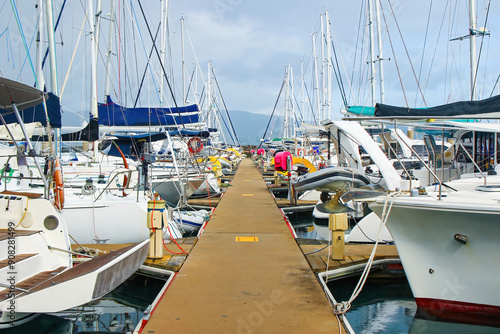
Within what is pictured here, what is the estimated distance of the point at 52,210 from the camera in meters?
5.91

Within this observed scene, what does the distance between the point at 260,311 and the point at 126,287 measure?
11.9 ft

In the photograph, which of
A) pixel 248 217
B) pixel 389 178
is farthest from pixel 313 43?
pixel 389 178

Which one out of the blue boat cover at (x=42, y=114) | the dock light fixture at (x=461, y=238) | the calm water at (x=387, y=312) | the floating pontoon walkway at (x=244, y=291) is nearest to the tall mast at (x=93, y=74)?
the blue boat cover at (x=42, y=114)

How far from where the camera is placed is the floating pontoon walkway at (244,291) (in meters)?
4.99

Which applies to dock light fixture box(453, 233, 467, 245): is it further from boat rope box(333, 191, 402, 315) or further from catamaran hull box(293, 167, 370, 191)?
catamaran hull box(293, 167, 370, 191)

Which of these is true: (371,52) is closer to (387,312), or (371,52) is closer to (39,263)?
(387,312)

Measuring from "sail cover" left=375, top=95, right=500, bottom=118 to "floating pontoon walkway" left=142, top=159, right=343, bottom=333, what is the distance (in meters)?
3.63

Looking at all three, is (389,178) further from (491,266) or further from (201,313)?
(201,313)

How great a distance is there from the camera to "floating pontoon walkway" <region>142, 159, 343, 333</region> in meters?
4.99

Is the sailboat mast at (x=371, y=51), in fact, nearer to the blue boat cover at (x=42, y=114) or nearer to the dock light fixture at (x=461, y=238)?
the blue boat cover at (x=42, y=114)

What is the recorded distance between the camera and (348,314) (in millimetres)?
7145

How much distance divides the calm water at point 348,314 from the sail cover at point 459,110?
3.43 meters

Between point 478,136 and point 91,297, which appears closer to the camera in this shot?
point 91,297

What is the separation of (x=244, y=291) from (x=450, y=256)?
2.86 meters
